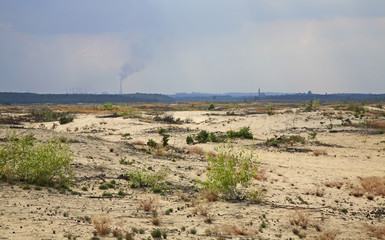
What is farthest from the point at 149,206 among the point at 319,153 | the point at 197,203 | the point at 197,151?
the point at 319,153

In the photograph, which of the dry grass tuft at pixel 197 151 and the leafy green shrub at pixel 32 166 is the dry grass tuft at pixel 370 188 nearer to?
the dry grass tuft at pixel 197 151

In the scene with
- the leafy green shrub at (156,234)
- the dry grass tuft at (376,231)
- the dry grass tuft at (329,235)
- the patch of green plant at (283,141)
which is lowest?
the patch of green plant at (283,141)

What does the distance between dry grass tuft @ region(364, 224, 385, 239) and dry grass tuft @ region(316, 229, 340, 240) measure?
96 centimetres

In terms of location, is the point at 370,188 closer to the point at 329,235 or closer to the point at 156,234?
the point at 329,235

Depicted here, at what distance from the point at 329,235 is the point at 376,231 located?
1594mm

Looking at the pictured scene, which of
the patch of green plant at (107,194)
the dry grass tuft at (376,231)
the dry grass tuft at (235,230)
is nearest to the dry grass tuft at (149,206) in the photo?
the patch of green plant at (107,194)

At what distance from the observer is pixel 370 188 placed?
1506cm

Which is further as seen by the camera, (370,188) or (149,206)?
(370,188)

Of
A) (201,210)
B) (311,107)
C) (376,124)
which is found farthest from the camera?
(311,107)

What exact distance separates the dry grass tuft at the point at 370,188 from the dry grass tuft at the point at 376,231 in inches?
175

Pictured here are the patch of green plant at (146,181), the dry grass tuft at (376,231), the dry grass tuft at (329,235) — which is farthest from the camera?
the patch of green plant at (146,181)

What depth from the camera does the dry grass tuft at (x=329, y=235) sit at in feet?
30.4

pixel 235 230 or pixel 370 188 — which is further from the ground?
pixel 235 230

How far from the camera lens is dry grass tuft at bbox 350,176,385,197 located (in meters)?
14.5
